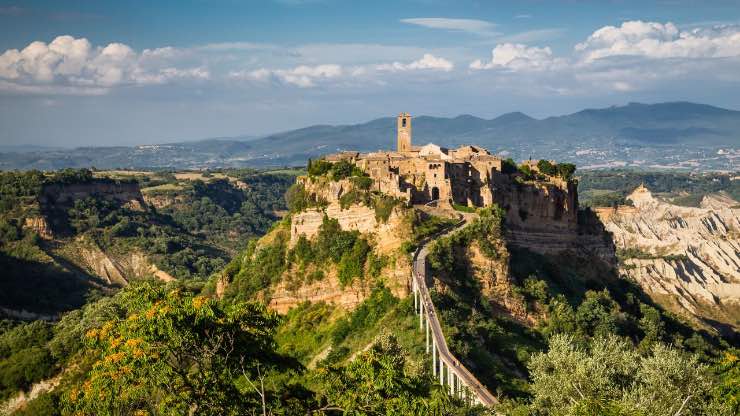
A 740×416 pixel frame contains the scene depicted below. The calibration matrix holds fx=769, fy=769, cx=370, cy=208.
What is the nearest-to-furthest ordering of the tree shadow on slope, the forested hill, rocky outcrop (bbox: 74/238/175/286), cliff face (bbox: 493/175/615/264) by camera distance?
1. cliff face (bbox: 493/175/615/264)
2. the tree shadow on slope
3. the forested hill
4. rocky outcrop (bbox: 74/238/175/286)

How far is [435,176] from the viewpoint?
178 feet

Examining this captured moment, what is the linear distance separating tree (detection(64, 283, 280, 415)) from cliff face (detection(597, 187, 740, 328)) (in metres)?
66.4

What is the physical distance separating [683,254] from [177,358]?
94.8m

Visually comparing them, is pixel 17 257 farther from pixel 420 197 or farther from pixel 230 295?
pixel 420 197

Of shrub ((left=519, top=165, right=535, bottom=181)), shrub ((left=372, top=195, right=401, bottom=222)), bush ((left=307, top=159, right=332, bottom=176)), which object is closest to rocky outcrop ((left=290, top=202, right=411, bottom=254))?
shrub ((left=372, top=195, right=401, bottom=222))

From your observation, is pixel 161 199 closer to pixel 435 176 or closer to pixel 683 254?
pixel 683 254

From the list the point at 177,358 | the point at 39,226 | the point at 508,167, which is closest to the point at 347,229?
the point at 508,167

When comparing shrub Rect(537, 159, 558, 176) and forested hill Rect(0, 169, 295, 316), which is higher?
shrub Rect(537, 159, 558, 176)

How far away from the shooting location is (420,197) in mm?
53781

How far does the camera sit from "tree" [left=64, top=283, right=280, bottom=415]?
21.6 meters

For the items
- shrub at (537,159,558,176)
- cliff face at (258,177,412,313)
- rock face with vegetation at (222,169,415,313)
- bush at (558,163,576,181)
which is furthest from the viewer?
shrub at (537,159,558,176)

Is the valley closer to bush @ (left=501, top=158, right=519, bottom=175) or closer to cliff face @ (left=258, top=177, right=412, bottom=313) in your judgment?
cliff face @ (left=258, top=177, right=412, bottom=313)

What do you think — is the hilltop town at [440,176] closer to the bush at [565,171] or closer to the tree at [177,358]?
the bush at [565,171]

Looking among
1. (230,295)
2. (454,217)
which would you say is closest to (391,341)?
(454,217)
